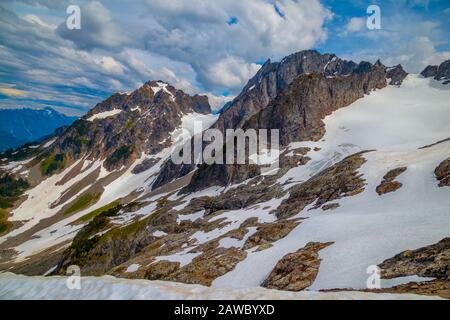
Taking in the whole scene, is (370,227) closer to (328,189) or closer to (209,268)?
(209,268)

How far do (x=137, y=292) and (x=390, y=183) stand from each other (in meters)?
43.0

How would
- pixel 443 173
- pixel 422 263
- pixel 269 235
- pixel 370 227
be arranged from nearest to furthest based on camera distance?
pixel 422 263
pixel 370 227
pixel 269 235
pixel 443 173

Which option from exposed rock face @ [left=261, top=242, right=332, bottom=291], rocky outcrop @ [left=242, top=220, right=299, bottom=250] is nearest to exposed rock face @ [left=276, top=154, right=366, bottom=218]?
rocky outcrop @ [left=242, top=220, right=299, bottom=250]

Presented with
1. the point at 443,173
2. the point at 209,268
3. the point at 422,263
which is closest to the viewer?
the point at 422,263

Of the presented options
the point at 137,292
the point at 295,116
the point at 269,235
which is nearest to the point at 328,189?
the point at 269,235

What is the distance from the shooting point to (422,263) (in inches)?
739

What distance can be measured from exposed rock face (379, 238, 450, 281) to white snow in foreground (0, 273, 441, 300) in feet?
29.9

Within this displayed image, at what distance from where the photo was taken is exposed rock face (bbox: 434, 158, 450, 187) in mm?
37094

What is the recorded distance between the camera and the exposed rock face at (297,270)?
22.7m

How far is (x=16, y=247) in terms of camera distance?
19012 cm

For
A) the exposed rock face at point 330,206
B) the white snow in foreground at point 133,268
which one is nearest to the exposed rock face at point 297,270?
the exposed rock face at point 330,206

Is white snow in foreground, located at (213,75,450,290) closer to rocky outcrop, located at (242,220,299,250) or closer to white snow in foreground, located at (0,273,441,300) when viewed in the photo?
rocky outcrop, located at (242,220,299,250)

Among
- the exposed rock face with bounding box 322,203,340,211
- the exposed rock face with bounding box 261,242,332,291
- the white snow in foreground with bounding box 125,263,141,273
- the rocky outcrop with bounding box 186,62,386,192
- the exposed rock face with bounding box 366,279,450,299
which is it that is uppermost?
the rocky outcrop with bounding box 186,62,386,192
